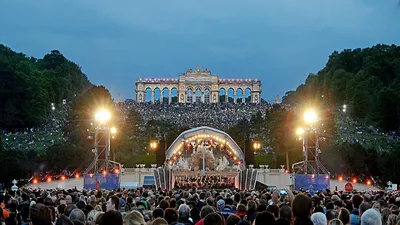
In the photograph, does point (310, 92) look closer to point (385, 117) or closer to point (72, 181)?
point (385, 117)

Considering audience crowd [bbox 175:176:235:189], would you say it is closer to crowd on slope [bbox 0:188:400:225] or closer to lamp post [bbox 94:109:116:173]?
lamp post [bbox 94:109:116:173]

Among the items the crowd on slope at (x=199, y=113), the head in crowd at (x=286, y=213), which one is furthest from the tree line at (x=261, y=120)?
the head in crowd at (x=286, y=213)

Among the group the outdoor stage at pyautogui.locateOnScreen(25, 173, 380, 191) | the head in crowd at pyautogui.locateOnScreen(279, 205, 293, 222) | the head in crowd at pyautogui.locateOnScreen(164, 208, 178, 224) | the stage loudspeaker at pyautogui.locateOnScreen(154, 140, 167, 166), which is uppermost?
the stage loudspeaker at pyautogui.locateOnScreen(154, 140, 167, 166)

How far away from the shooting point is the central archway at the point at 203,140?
4278 cm

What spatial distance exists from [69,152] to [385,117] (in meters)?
39.9

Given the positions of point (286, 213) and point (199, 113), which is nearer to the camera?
point (286, 213)

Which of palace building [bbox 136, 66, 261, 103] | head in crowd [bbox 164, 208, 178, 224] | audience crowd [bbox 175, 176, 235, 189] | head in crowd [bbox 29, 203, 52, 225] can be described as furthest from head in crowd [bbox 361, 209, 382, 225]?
palace building [bbox 136, 66, 261, 103]

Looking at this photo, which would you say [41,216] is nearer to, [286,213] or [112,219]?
[112,219]

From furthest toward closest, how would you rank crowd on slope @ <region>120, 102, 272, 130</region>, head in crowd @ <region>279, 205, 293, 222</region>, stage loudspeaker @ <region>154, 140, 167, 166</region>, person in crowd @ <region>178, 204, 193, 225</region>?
crowd on slope @ <region>120, 102, 272, 130</region> < stage loudspeaker @ <region>154, 140, 167, 166</region> < person in crowd @ <region>178, 204, 193, 225</region> < head in crowd @ <region>279, 205, 293, 222</region>

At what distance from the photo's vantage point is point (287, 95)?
646 feet

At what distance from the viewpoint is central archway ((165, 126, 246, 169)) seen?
42781mm

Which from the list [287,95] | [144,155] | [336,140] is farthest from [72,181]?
[287,95]

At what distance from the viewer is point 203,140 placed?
42688 millimetres

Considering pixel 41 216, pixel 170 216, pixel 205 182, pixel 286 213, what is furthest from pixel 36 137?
pixel 41 216
